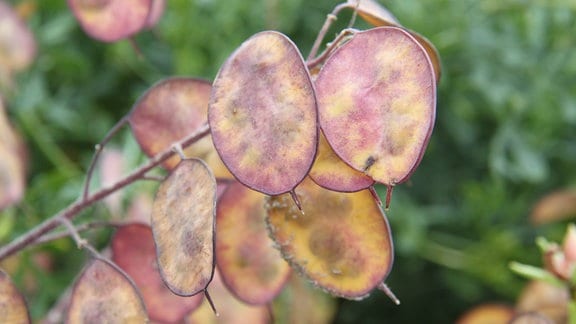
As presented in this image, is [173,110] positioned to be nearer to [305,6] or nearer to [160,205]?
[160,205]

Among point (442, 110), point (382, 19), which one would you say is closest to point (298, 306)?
point (442, 110)

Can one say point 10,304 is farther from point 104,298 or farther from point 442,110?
point 442,110

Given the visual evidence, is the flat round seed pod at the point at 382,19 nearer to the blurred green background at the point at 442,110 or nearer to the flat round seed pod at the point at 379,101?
the flat round seed pod at the point at 379,101

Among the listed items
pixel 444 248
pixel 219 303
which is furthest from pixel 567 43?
pixel 219 303

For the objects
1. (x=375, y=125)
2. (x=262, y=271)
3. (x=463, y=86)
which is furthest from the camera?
(x=463, y=86)

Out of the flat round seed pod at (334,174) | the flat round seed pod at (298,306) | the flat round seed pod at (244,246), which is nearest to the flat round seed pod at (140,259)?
the flat round seed pod at (244,246)

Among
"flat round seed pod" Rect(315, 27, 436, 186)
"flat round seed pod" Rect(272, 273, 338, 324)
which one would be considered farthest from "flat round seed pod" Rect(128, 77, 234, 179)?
"flat round seed pod" Rect(272, 273, 338, 324)
